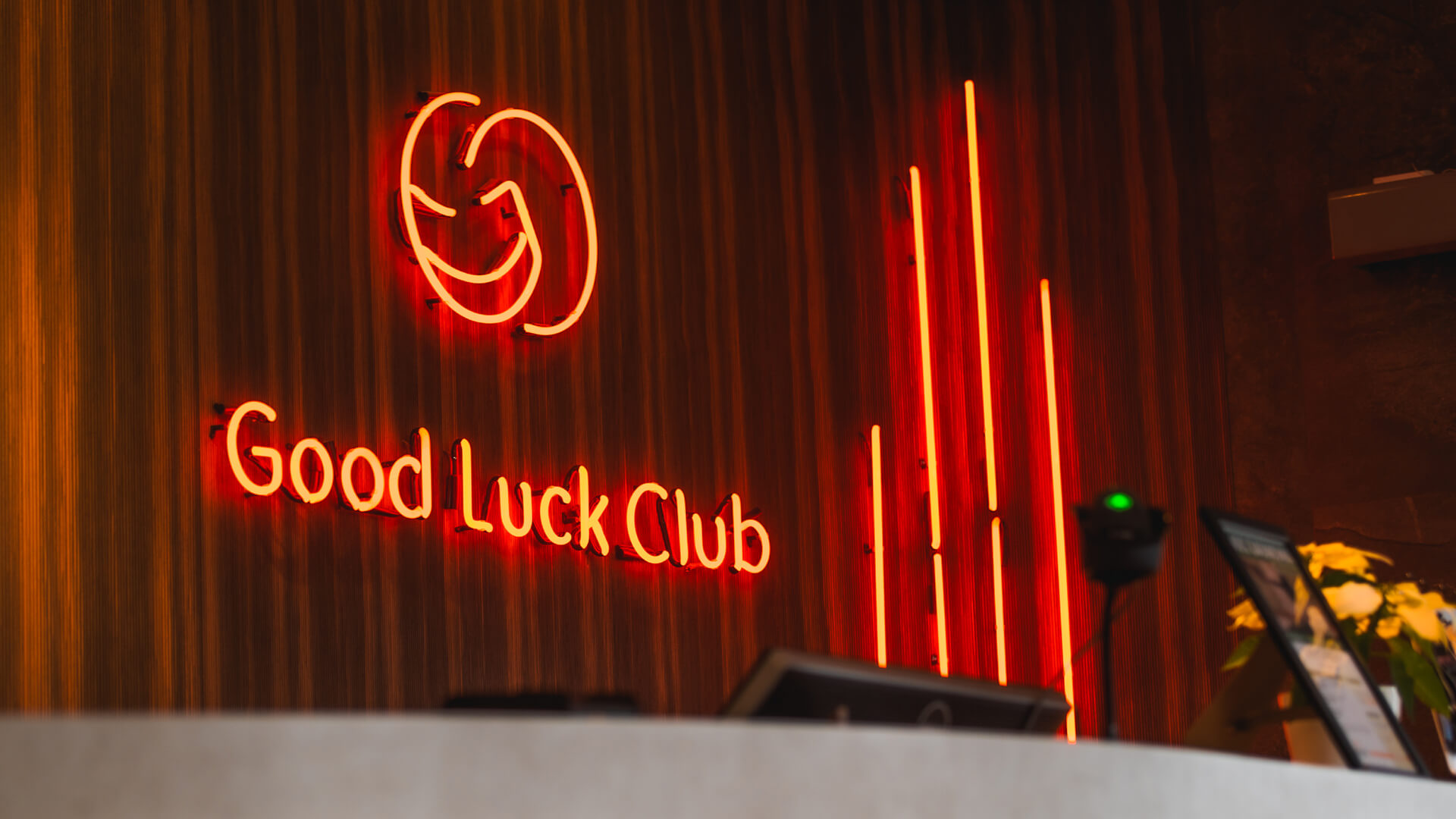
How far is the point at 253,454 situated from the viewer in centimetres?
392

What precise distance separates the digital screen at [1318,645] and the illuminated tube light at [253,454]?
233 cm

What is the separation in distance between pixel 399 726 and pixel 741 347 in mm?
4081

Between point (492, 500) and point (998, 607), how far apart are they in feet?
6.94

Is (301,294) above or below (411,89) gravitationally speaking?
below

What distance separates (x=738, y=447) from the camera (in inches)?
208

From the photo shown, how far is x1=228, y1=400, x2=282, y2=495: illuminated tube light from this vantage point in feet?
12.7

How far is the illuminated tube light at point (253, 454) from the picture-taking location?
152 inches

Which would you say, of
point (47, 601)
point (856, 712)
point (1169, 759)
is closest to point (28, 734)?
point (856, 712)

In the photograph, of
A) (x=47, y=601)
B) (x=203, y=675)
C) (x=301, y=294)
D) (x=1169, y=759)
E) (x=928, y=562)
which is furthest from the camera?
(x=928, y=562)

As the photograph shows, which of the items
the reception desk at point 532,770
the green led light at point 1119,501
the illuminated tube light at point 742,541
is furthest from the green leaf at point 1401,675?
the illuminated tube light at point 742,541

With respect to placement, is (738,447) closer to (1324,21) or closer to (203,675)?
(203,675)

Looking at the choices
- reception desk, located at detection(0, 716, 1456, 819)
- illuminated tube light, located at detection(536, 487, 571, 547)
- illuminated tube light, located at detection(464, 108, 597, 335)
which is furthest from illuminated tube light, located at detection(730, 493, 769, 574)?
Answer: reception desk, located at detection(0, 716, 1456, 819)

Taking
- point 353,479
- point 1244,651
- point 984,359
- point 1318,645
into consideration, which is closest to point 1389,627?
point 1244,651

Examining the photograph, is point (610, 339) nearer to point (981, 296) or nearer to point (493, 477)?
point (493, 477)
